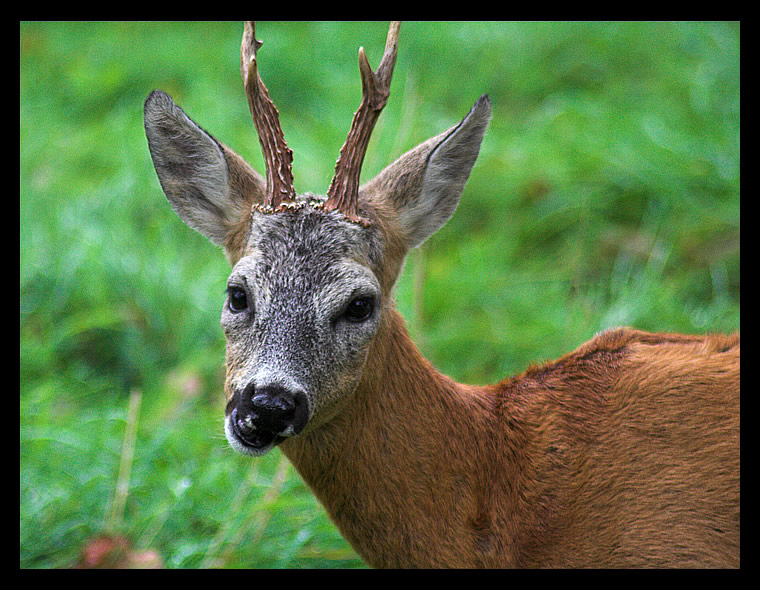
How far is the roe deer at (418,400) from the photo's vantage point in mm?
3062

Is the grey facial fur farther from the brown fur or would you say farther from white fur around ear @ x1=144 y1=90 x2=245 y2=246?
white fur around ear @ x1=144 y1=90 x2=245 y2=246

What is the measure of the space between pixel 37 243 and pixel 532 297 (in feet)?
9.99

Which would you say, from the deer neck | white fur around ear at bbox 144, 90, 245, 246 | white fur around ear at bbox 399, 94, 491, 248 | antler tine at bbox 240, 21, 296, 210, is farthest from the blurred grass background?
antler tine at bbox 240, 21, 296, 210

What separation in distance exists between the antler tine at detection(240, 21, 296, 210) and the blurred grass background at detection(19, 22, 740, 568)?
5.35ft

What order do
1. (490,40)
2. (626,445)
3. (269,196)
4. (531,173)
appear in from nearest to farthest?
(269,196) < (626,445) < (531,173) < (490,40)

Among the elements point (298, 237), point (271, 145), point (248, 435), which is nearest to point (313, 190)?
point (271, 145)

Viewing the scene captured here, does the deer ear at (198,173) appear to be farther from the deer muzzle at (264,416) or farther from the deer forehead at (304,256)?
the deer muzzle at (264,416)

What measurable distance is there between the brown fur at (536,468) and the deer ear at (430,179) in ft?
1.33

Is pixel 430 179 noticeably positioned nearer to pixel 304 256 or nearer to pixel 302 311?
pixel 304 256

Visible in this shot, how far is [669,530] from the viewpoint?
10.8 ft
